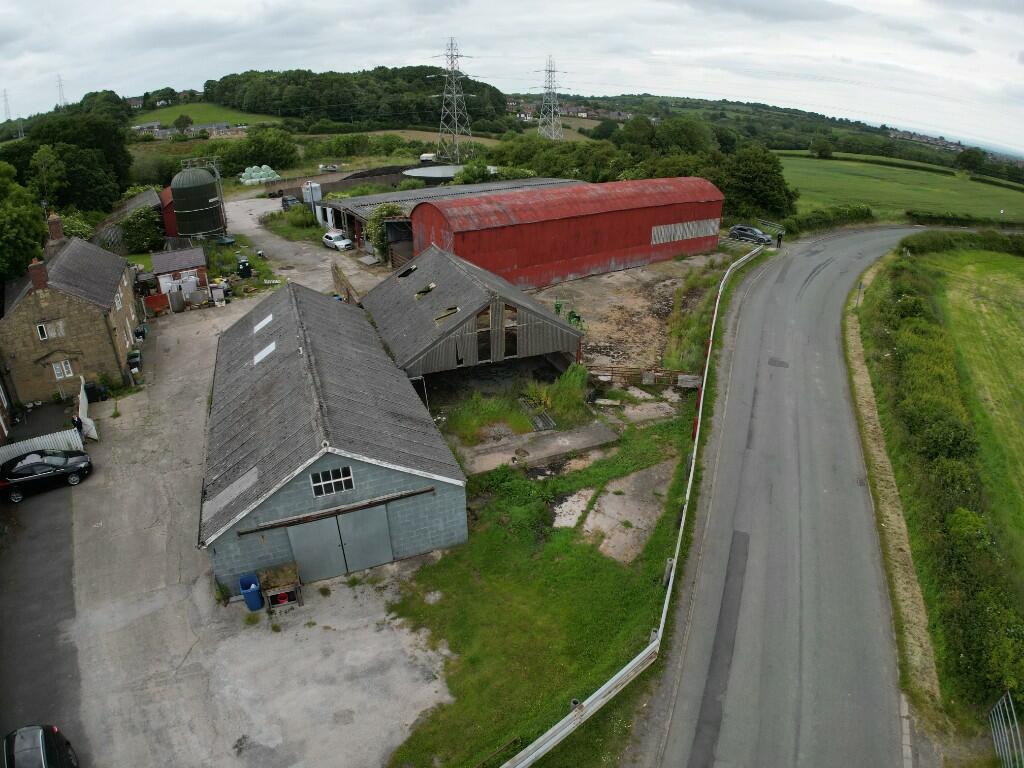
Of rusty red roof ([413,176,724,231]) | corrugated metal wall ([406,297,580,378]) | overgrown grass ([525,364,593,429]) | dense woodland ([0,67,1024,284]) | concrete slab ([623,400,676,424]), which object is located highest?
dense woodland ([0,67,1024,284])

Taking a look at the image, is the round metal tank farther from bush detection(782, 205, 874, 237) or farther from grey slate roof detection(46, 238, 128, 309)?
bush detection(782, 205, 874, 237)

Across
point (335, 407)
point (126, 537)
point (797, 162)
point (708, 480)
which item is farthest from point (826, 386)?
point (797, 162)

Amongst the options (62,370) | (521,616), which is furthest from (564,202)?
(521,616)

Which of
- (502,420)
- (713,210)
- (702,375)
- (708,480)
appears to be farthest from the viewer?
(713,210)

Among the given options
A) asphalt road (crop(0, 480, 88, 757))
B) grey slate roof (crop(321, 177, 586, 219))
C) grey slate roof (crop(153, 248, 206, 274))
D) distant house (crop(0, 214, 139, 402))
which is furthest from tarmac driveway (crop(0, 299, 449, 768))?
grey slate roof (crop(321, 177, 586, 219))

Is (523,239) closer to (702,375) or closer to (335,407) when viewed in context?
(702,375)

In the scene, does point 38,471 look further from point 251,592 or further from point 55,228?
point 55,228
